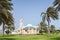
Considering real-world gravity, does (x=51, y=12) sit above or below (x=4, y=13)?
above

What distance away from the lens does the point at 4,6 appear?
40.2 meters

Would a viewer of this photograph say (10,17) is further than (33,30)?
No

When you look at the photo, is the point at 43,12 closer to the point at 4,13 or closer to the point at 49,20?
the point at 49,20

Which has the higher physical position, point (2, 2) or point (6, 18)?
point (2, 2)

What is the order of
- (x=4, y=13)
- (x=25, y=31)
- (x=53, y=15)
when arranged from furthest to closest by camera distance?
(x=25, y=31) → (x=53, y=15) → (x=4, y=13)

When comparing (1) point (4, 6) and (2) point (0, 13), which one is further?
(1) point (4, 6)

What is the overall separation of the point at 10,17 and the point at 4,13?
4.31m

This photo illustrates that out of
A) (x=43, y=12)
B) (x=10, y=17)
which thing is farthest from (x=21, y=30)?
(x=10, y=17)

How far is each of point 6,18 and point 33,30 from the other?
80.9 m

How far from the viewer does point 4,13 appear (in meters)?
37.2

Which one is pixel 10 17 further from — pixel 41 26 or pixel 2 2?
pixel 41 26

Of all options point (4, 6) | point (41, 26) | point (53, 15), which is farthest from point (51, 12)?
point (4, 6)

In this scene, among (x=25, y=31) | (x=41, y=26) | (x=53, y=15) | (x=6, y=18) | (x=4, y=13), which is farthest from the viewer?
(x=25, y=31)

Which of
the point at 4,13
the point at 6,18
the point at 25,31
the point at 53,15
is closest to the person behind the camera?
the point at 4,13
